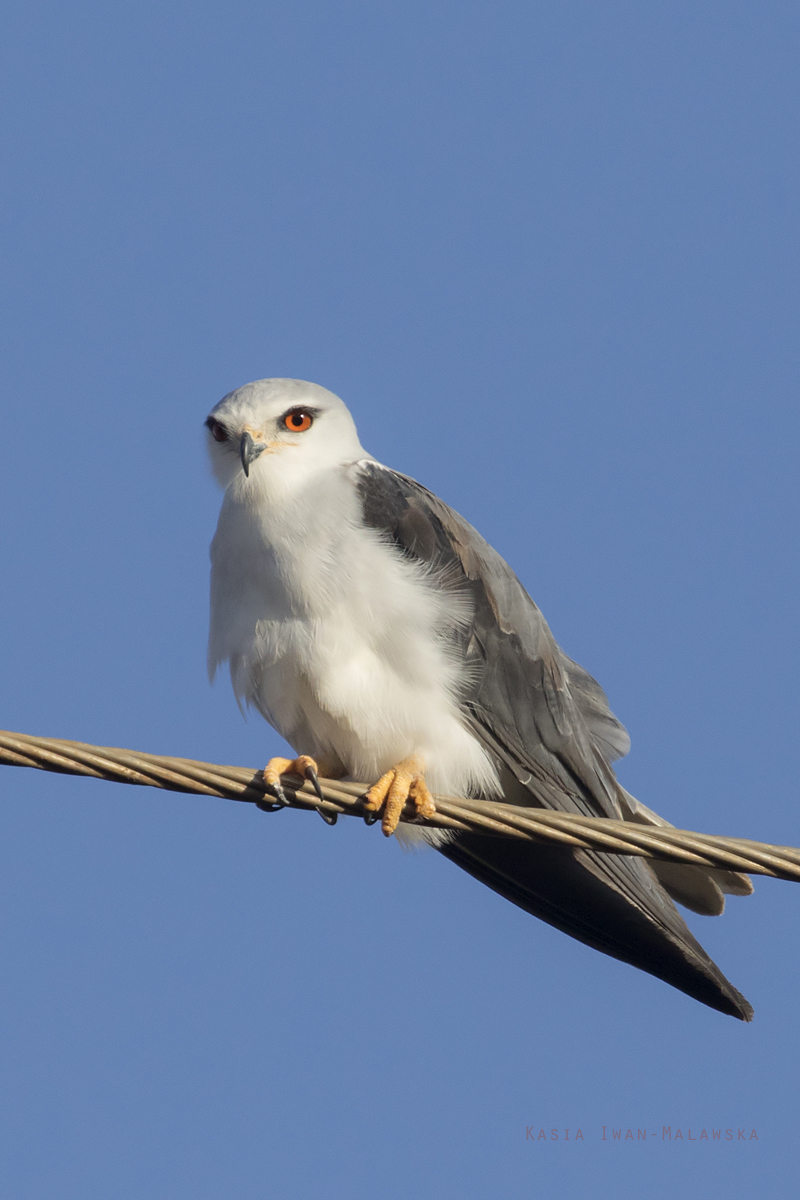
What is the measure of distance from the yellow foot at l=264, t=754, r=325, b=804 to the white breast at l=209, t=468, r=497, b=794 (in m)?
0.42

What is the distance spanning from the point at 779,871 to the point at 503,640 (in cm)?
162

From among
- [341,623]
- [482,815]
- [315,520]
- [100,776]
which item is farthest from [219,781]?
[315,520]

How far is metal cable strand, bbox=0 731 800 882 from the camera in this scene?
313 cm

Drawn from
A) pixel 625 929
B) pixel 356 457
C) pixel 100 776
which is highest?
pixel 356 457

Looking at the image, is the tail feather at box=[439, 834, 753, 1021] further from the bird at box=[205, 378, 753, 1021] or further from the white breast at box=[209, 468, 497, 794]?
the white breast at box=[209, 468, 497, 794]

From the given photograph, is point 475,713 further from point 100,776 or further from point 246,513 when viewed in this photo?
point 100,776

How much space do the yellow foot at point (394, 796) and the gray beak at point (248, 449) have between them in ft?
4.33

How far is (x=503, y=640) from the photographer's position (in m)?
4.63

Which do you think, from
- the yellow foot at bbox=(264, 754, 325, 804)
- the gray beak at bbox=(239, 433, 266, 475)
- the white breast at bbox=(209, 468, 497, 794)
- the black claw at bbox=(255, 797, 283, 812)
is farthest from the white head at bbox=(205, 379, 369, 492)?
the black claw at bbox=(255, 797, 283, 812)

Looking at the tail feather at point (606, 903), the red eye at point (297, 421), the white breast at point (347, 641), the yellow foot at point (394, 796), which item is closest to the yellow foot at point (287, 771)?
the yellow foot at point (394, 796)

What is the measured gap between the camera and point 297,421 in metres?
4.96

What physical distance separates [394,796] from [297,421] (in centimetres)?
161

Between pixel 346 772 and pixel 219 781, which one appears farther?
pixel 346 772

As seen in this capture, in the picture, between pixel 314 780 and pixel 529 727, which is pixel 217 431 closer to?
pixel 529 727
